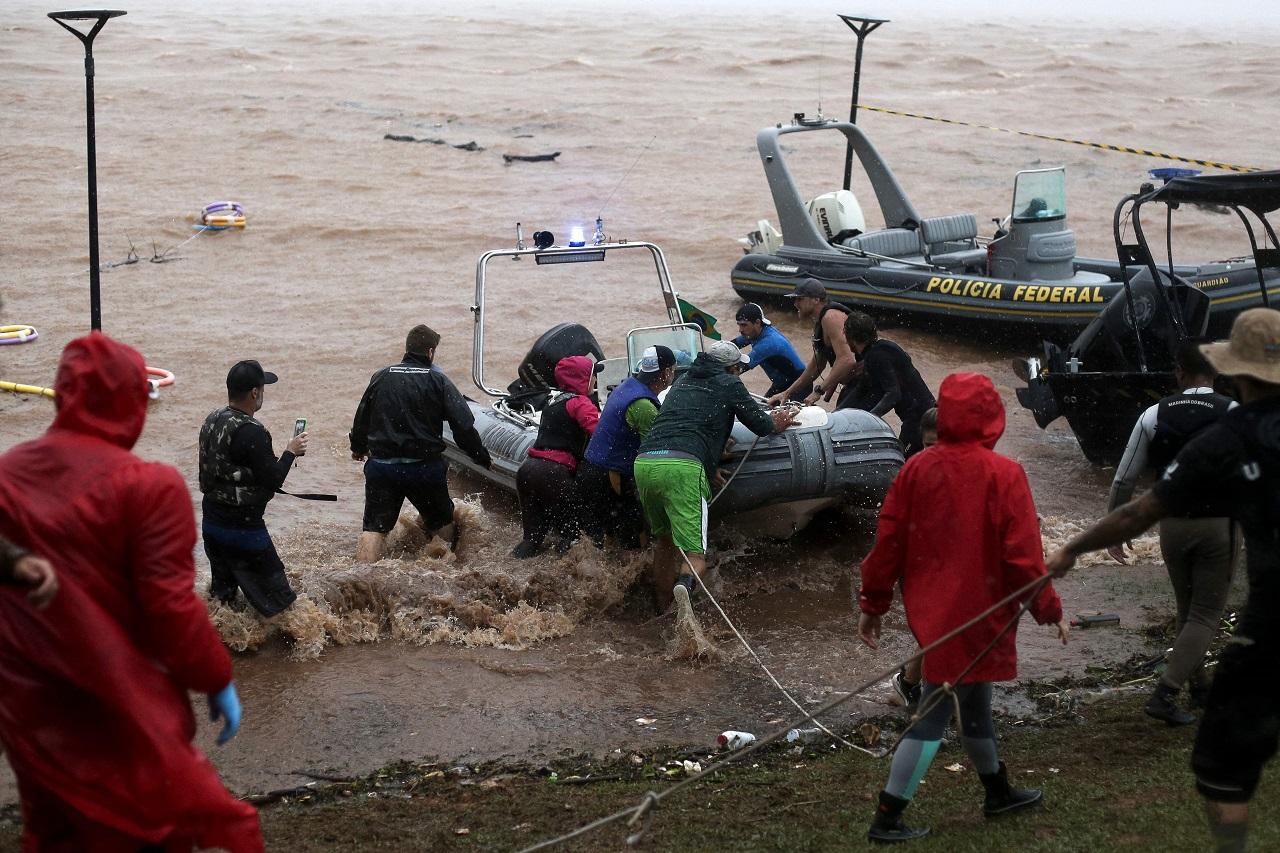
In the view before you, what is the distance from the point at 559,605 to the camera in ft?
21.9

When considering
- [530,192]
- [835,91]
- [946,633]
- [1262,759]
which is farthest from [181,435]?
[835,91]

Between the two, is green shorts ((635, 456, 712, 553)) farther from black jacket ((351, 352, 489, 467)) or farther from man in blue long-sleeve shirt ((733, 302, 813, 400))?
man in blue long-sleeve shirt ((733, 302, 813, 400))

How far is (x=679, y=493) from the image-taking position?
6.20 metres

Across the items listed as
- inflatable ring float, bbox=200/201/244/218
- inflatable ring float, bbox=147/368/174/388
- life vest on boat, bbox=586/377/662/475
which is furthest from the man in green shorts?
inflatable ring float, bbox=200/201/244/218

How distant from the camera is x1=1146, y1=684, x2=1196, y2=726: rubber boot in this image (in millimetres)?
4855

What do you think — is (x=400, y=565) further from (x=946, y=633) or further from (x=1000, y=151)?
(x=1000, y=151)

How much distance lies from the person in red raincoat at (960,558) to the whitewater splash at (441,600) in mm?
2760

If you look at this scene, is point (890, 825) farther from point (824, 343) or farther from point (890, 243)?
point (890, 243)

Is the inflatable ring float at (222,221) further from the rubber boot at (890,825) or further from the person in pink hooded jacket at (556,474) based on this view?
the rubber boot at (890,825)

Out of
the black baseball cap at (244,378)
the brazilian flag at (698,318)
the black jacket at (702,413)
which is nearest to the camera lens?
the black baseball cap at (244,378)

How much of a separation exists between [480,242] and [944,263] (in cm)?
661

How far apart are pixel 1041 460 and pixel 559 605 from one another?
15.0ft

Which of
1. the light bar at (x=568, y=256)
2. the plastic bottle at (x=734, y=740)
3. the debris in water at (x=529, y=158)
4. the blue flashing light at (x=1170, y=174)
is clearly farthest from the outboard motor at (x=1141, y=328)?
the debris in water at (x=529, y=158)

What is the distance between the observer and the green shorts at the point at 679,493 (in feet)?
20.3
